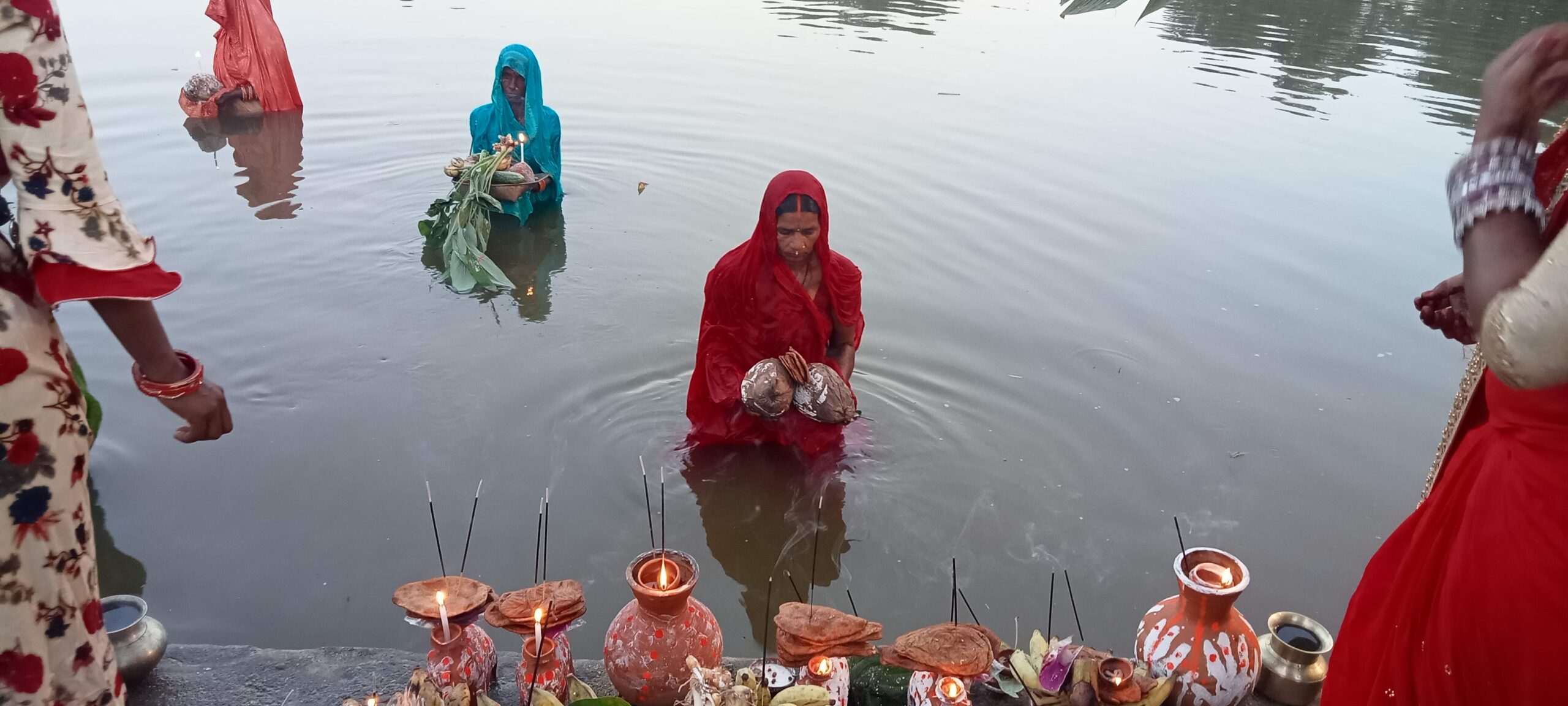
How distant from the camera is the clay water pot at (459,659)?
7.46ft

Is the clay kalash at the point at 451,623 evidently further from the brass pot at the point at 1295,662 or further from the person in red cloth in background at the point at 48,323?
the brass pot at the point at 1295,662

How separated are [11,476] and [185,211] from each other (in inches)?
280

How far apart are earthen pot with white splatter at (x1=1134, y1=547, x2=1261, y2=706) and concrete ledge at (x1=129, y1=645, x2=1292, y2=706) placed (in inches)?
12.4

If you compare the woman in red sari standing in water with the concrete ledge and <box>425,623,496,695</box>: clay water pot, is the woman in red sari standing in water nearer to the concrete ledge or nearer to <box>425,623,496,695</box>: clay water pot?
the concrete ledge

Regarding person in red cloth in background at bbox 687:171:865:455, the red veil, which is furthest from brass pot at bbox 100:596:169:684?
the red veil

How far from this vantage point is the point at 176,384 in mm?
1766

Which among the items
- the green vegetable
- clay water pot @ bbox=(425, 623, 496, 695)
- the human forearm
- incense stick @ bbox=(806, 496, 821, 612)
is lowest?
incense stick @ bbox=(806, 496, 821, 612)

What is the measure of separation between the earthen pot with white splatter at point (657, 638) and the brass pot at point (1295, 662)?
4.71 ft

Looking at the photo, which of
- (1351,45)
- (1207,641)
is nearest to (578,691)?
(1207,641)

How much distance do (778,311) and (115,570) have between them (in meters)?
2.71

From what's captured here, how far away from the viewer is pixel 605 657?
239 cm

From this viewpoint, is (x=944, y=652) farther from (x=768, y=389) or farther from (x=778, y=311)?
(x=778, y=311)

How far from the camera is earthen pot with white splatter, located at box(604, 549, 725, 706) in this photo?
2328 mm

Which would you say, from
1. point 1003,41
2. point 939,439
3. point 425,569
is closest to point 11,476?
point 425,569
